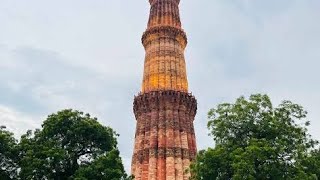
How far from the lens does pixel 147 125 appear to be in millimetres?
33875

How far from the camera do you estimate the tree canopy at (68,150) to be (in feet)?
63.6

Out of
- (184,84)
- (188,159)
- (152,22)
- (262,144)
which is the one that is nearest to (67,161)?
(262,144)

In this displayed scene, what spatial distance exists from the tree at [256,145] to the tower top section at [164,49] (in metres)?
13.8

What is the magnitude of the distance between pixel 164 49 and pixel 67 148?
1741 centimetres

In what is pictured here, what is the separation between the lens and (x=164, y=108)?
34.2 m

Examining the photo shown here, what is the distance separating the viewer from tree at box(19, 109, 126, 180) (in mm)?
19469

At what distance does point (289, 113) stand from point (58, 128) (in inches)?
409

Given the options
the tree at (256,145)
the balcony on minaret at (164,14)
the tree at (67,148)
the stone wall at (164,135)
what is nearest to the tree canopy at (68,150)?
the tree at (67,148)

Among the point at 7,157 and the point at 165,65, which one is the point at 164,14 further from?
the point at 7,157

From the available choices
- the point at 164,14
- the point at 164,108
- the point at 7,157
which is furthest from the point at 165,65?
the point at 7,157

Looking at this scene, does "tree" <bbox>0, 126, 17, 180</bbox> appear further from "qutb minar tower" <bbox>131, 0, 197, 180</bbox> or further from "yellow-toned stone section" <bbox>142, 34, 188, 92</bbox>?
"yellow-toned stone section" <bbox>142, 34, 188, 92</bbox>

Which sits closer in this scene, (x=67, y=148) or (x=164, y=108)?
(x=67, y=148)

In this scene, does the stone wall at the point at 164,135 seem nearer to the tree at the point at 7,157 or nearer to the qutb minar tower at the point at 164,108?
the qutb minar tower at the point at 164,108

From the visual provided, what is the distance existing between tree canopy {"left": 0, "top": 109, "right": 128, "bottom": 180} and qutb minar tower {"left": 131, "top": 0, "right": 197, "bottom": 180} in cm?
952
